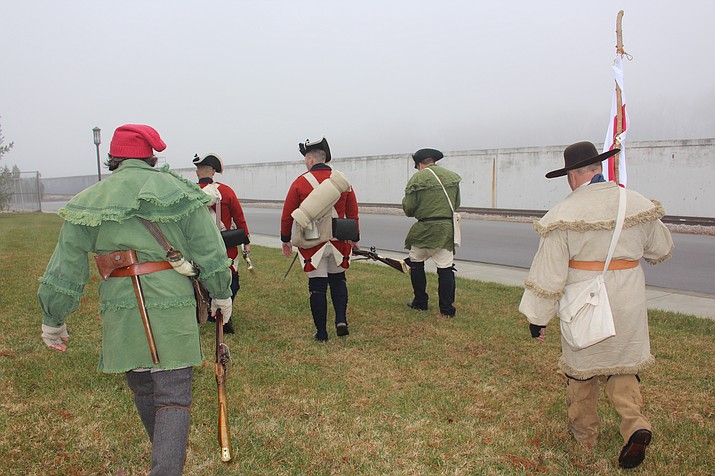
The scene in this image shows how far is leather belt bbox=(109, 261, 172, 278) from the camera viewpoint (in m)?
2.63

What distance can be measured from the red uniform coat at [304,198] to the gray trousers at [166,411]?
9.20 feet

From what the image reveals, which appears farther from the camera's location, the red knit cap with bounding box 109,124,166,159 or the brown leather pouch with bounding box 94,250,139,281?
the red knit cap with bounding box 109,124,166,159

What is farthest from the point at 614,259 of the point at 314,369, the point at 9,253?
the point at 9,253

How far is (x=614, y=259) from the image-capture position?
3174mm

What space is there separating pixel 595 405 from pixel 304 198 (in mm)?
3208

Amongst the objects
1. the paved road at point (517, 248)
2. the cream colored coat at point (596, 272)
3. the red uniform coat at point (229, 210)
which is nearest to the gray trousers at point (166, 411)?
the cream colored coat at point (596, 272)

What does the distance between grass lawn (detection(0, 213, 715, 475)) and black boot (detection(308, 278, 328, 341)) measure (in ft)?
0.56

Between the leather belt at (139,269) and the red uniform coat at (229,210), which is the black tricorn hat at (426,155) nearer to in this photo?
the red uniform coat at (229,210)

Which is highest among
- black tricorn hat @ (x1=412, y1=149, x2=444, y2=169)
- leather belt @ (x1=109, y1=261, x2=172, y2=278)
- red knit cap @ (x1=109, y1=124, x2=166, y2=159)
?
black tricorn hat @ (x1=412, y1=149, x2=444, y2=169)

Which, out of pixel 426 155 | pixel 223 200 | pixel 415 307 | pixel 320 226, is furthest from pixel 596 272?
pixel 223 200

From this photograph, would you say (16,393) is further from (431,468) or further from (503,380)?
(503,380)

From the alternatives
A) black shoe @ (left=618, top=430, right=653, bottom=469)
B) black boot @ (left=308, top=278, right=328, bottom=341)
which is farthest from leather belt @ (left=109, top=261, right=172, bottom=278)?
black boot @ (left=308, top=278, right=328, bottom=341)

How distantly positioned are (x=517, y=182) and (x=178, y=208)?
23.7 m

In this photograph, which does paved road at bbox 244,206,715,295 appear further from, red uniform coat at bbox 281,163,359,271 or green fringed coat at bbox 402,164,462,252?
red uniform coat at bbox 281,163,359,271
